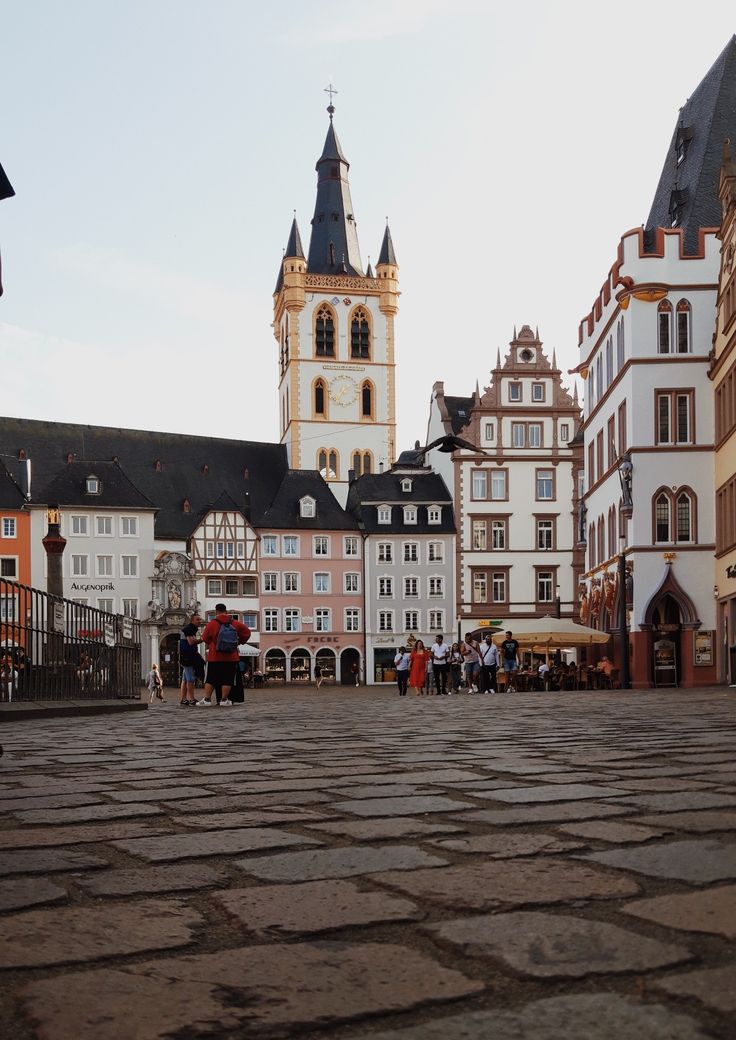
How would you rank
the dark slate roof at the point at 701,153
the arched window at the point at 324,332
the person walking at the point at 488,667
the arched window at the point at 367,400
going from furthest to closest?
the arched window at the point at 324,332 → the arched window at the point at 367,400 → the dark slate roof at the point at 701,153 → the person walking at the point at 488,667

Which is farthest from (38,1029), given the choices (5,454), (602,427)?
(5,454)

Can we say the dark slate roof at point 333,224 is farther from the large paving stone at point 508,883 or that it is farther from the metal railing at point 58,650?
the large paving stone at point 508,883

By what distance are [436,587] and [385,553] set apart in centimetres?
392

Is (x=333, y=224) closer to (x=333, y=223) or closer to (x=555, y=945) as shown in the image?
(x=333, y=223)

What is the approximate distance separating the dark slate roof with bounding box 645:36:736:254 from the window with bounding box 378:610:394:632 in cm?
3481

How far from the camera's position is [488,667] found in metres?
35.9

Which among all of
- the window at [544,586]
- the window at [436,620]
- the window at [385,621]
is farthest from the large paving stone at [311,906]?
the window at [385,621]

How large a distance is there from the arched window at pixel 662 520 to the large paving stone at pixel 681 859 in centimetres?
3743

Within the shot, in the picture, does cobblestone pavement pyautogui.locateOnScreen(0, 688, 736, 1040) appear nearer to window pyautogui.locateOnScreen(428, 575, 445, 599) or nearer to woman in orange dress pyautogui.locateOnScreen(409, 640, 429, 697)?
woman in orange dress pyautogui.locateOnScreen(409, 640, 429, 697)

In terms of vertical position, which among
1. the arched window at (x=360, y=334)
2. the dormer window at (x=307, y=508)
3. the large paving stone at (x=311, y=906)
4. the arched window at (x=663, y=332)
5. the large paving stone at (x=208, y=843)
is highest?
the arched window at (x=360, y=334)

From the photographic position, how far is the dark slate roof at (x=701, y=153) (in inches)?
1698

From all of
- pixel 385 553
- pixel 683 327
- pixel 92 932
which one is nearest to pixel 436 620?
pixel 385 553

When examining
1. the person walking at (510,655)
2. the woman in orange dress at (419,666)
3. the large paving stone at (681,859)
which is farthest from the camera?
the woman in orange dress at (419,666)

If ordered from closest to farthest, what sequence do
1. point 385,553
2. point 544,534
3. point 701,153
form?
point 701,153 → point 544,534 → point 385,553
